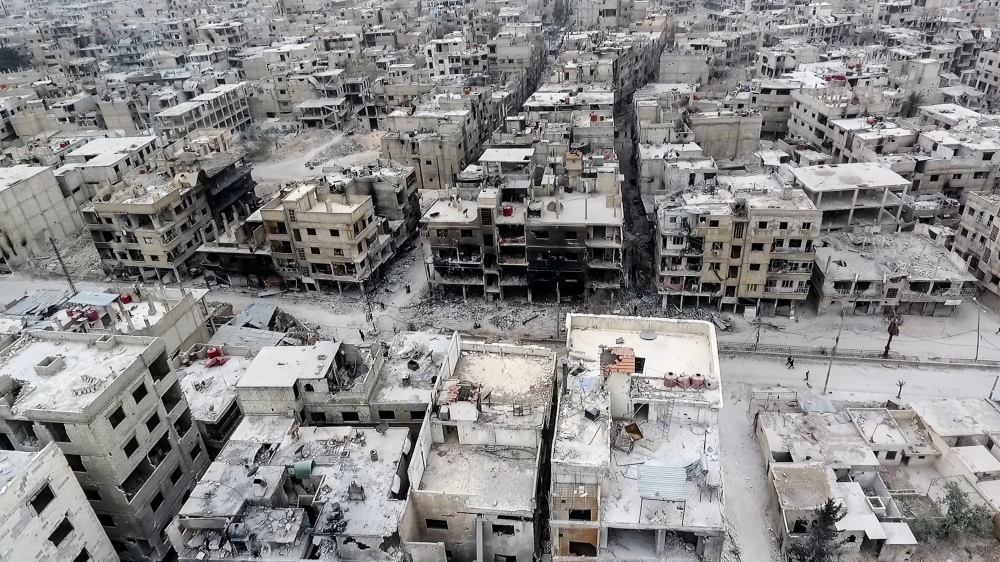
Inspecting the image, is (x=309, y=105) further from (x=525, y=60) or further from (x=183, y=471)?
(x=183, y=471)

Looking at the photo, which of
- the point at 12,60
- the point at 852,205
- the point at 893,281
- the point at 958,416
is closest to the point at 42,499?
the point at 958,416

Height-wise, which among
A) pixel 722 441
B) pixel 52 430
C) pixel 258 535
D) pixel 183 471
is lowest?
pixel 722 441

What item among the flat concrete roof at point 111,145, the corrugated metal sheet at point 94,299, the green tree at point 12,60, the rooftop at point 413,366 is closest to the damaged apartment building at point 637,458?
the rooftop at point 413,366

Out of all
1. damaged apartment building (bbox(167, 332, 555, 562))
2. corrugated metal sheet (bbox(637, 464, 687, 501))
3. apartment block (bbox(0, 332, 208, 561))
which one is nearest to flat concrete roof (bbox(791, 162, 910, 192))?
damaged apartment building (bbox(167, 332, 555, 562))

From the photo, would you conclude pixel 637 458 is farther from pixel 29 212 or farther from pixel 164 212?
pixel 29 212

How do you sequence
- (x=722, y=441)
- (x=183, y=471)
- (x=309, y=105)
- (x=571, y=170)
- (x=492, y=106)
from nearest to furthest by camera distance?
1. (x=183, y=471)
2. (x=722, y=441)
3. (x=571, y=170)
4. (x=492, y=106)
5. (x=309, y=105)

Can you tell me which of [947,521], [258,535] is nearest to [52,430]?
[258,535]

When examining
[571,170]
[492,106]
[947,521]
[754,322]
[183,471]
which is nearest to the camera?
[947,521]

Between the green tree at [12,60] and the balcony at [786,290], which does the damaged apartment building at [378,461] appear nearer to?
the balcony at [786,290]
